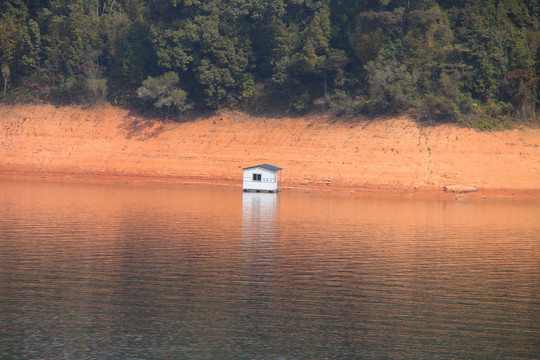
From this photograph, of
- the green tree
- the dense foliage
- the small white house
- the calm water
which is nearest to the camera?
the calm water

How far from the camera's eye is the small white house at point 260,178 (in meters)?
57.4

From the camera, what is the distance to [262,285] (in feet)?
71.3

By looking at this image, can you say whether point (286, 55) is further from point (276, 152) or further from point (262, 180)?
point (262, 180)

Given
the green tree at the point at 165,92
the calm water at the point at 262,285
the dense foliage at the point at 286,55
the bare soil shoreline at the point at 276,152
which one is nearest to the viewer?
the calm water at the point at 262,285

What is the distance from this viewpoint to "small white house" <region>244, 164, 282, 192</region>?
57.4 metres

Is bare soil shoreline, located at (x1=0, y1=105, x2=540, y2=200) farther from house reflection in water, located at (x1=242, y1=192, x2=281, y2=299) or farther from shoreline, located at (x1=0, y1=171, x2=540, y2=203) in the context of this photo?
house reflection in water, located at (x1=242, y1=192, x2=281, y2=299)

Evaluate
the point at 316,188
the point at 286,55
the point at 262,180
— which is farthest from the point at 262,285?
the point at 286,55

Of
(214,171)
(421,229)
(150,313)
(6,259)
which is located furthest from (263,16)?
(150,313)

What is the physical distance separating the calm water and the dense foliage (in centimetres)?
2797

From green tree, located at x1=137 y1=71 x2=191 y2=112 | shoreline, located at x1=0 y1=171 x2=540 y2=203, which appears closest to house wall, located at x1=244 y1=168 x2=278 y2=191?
shoreline, located at x1=0 y1=171 x2=540 y2=203

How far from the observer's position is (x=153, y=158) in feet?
218

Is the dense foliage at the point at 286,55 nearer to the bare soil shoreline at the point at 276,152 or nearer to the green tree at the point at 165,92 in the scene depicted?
the green tree at the point at 165,92

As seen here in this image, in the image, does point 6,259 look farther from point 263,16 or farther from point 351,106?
point 263,16

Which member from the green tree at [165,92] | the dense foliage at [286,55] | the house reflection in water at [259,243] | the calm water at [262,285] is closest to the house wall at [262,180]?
the house reflection in water at [259,243]
